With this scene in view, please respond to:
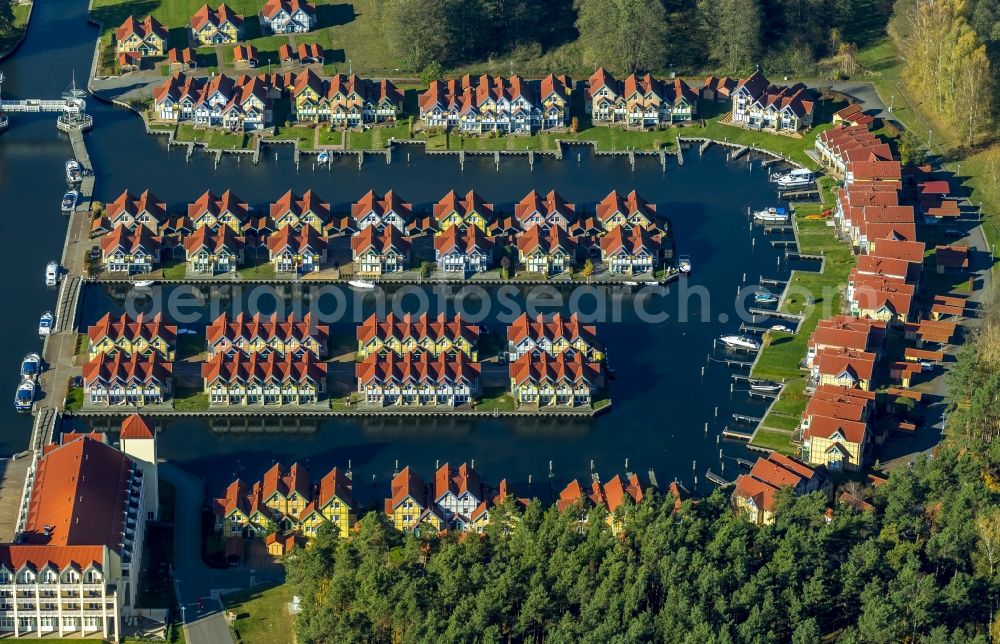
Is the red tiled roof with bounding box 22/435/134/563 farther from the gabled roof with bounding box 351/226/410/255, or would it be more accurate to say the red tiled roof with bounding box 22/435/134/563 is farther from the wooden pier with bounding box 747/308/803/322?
the wooden pier with bounding box 747/308/803/322

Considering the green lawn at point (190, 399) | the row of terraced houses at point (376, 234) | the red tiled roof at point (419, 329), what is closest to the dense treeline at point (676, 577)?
the green lawn at point (190, 399)

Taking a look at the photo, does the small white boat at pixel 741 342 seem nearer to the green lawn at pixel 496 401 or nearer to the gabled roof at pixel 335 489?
the green lawn at pixel 496 401

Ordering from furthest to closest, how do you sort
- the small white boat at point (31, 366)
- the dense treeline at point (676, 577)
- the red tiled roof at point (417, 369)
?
1. the small white boat at point (31, 366)
2. the red tiled roof at point (417, 369)
3. the dense treeline at point (676, 577)

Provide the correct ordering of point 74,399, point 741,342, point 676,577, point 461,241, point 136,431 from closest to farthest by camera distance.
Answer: point 676,577 < point 136,431 < point 74,399 < point 741,342 < point 461,241

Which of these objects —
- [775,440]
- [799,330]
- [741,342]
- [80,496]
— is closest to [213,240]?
[741,342]

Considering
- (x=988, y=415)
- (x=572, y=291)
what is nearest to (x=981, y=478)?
(x=988, y=415)

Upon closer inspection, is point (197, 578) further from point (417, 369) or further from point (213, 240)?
point (213, 240)
